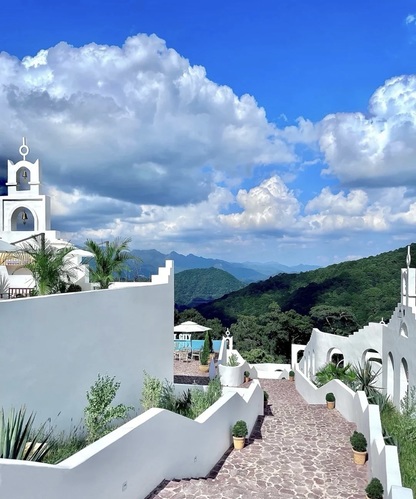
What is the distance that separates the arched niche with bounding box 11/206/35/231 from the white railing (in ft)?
42.0

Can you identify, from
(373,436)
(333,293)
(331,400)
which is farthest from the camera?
(333,293)

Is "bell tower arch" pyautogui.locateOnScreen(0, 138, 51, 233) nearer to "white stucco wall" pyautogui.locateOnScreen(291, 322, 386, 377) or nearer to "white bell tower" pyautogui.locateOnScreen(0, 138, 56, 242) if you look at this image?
"white bell tower" pyautogui.locateOnScreen(0, 138, 56, 242)

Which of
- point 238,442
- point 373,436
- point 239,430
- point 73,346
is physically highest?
point 73,346

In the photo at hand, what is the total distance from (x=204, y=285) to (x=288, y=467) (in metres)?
158

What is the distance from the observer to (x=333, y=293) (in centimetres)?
5672

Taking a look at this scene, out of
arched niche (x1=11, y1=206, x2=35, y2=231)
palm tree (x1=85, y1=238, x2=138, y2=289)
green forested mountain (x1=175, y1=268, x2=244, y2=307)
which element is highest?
arched niche (x1=11, y1=206, x2=35, y2=231)

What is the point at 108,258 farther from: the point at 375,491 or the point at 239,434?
the point at 375,491

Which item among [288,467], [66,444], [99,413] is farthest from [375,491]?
[66,444]

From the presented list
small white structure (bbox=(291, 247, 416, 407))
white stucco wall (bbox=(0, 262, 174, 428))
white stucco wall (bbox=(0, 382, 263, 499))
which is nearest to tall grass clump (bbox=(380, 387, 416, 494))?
small white structure (bbox=(291, 247, 416, 407))

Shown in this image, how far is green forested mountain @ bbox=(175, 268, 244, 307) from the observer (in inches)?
6240

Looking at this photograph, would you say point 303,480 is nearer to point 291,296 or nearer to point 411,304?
point 411,304

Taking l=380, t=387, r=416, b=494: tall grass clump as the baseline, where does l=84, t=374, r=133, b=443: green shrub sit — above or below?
above

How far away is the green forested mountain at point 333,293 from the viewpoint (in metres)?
47.8

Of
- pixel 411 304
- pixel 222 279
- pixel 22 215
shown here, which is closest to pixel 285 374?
pixel 411 304
